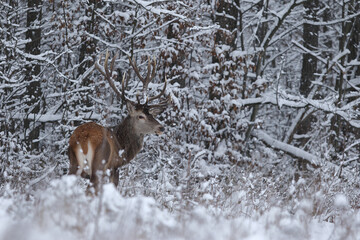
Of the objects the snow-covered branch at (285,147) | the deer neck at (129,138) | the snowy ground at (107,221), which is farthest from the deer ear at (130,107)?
the snow-covered branch at (285,147)

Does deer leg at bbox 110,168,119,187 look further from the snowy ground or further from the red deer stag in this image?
the snowy ground

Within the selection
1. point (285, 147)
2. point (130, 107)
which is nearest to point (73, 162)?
point (130, 107)

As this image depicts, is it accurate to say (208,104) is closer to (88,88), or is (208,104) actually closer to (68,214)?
(88,88)

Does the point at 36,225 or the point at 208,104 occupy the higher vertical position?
the point at 36,225

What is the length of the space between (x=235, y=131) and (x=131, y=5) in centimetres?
393

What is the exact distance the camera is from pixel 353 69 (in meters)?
14.3

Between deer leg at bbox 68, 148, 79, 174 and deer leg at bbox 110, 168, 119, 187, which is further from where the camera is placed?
deer leg at bbox 110, 168, 119, 187

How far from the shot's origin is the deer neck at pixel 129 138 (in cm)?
Answer: 687

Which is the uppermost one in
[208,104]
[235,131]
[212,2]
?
[212,2]

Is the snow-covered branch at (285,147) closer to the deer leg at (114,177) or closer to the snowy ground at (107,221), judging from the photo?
the deer leg at (114,177)

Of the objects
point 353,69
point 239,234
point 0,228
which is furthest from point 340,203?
point 353,69

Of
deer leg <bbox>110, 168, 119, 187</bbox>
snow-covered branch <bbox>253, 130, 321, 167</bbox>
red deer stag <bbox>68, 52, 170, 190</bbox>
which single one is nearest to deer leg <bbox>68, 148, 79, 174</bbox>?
red deer stag <bbox>68, 52, 170, 190</bbox>

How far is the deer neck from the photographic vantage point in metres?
6.87

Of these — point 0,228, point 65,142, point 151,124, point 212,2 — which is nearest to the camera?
point 0,228
